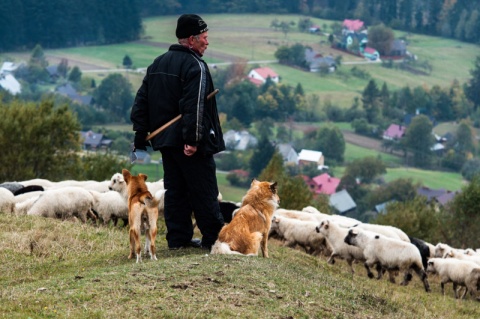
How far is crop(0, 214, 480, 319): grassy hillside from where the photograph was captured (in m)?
10.3

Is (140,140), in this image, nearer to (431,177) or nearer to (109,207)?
(109,207)

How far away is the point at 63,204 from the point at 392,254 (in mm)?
7299

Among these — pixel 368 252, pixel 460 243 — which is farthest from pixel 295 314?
pixel 460 243

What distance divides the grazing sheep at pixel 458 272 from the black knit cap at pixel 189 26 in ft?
33.7

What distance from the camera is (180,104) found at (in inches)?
523

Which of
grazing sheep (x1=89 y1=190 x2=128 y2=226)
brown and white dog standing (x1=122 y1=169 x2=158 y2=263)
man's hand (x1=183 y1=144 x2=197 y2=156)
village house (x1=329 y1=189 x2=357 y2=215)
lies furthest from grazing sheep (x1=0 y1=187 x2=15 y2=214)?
village house (x1=329 y1=189 x2=357 y2=215)

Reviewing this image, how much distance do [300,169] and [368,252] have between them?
110m

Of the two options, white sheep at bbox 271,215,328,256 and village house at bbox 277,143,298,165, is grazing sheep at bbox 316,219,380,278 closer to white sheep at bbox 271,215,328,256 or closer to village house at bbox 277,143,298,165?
white sheep at bbox 271,215,328,256

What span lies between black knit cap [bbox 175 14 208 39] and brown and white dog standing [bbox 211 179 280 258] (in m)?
2.82

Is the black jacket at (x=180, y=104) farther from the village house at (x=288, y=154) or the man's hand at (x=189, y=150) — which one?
the village house at (x=288, y=154)

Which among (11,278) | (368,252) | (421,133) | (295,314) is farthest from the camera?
(421,133)

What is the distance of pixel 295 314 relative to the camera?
10719 millimetres

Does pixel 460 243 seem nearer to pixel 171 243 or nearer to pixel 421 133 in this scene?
pixel 171 243

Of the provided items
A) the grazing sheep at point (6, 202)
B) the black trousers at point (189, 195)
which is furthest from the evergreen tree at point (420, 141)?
the black trousers at point (189, 195)
